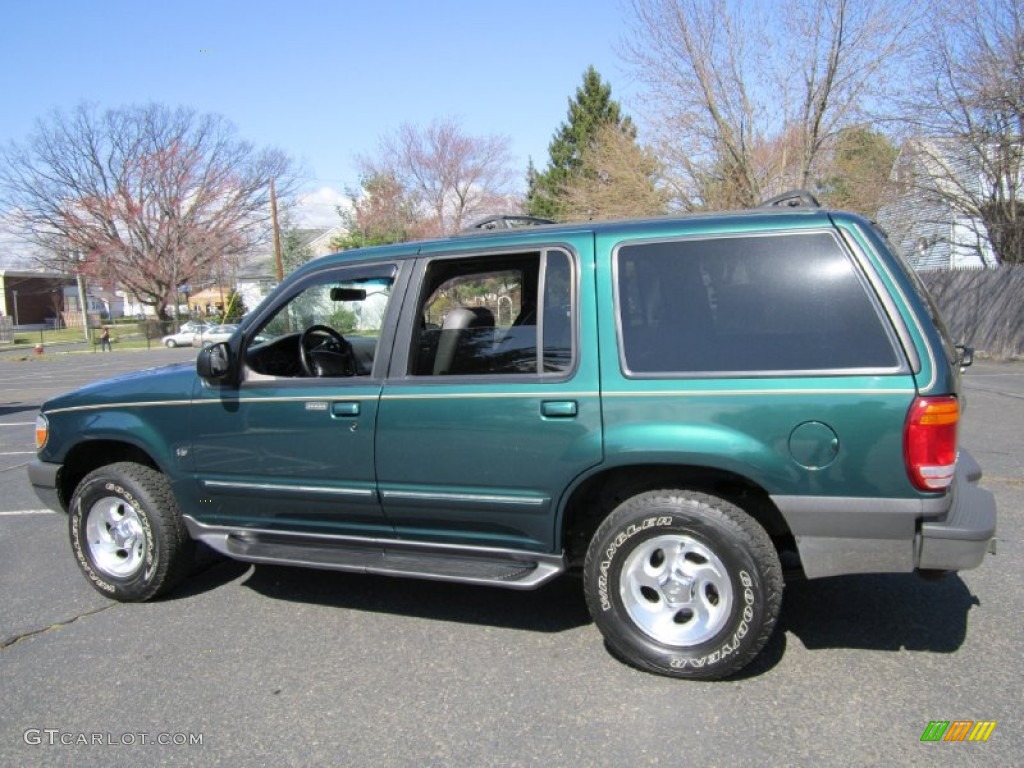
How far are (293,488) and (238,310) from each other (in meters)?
50.8

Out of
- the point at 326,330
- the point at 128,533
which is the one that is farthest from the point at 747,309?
the point at 128,533

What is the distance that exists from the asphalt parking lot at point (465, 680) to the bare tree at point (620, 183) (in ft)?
58.9

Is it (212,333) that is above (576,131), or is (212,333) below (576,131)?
below

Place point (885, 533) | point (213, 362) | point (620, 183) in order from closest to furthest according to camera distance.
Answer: point (885, 533) < point (213, 362) < point (620, 183)

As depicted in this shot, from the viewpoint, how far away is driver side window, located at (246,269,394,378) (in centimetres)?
388

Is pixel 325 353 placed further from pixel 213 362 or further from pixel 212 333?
pixel 212 333

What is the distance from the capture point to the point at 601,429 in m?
3.12

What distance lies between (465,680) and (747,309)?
6.41 ft

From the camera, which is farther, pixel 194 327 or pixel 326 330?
pixel 194 327

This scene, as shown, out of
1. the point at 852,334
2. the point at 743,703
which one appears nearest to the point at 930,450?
the point at 852,334

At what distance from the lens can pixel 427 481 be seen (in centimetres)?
346

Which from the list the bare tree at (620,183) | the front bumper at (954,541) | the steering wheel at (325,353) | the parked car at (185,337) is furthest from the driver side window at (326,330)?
the parked car at (185,337)

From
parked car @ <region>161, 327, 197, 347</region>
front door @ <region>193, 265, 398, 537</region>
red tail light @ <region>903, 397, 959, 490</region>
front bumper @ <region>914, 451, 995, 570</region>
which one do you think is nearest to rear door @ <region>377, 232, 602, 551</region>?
front door @ <region>193, 265, 398, 537</region>

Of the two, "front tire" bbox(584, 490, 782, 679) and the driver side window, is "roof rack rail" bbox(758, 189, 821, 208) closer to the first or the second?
"front tire" bbox(584, 490, 782, 679)
